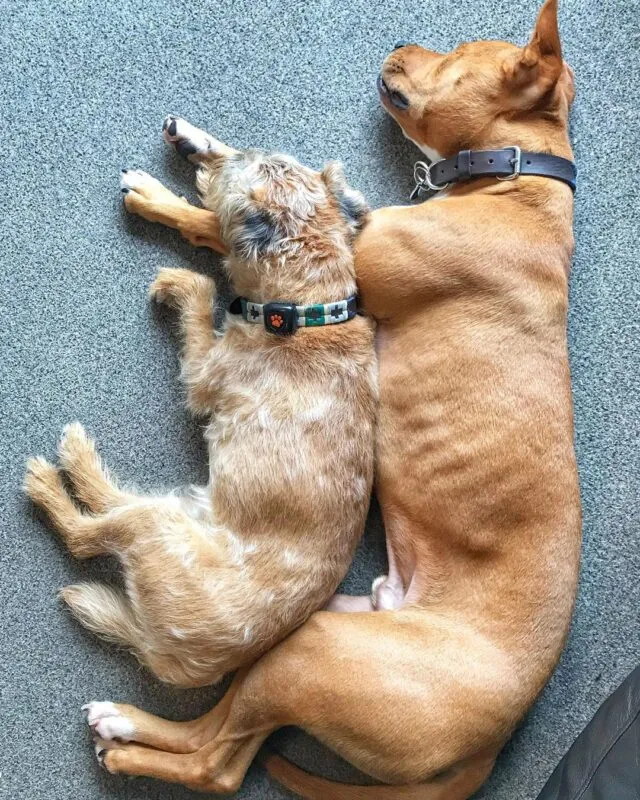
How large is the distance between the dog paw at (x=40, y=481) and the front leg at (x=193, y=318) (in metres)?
0.56

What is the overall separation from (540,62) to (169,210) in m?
1.33

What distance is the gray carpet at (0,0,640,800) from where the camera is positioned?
2586mm

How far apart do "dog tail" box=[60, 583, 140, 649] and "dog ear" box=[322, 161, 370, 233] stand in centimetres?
153

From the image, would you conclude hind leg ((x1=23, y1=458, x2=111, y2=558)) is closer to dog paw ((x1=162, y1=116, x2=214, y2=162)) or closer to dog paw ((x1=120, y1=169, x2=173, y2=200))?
dog paw ((x1=120, y1=169, x2=173, y2=200))

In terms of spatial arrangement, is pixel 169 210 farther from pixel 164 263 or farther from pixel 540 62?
pixel 540 62

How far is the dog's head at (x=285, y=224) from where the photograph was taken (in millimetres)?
2252

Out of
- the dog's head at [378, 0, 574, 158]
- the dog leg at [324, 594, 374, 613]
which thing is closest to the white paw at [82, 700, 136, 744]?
the dog leg at [324, 594, 374, 613]

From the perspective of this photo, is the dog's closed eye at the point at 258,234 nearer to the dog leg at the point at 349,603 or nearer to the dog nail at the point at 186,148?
the dog nail at the point at 186,148

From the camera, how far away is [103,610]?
2.51 meters

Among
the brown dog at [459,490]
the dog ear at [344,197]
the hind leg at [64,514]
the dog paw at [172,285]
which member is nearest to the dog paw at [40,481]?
the hind leg at [64,514]

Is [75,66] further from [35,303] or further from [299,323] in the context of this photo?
[299,323]

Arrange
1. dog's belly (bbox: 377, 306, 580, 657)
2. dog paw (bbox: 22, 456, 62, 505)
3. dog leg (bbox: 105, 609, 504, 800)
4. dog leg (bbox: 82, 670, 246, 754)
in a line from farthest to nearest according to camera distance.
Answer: dog paw (bbox: 22, 456, 62, 505) < dog leg (bbox: 82, 670, 246, 754) < dog's belly (bbox: 377, 306, 580, 657) < dog leg (bbox: 105, 609, 504, 800)

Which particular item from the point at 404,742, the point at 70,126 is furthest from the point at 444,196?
the point at 404,742

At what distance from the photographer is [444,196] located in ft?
8.31
